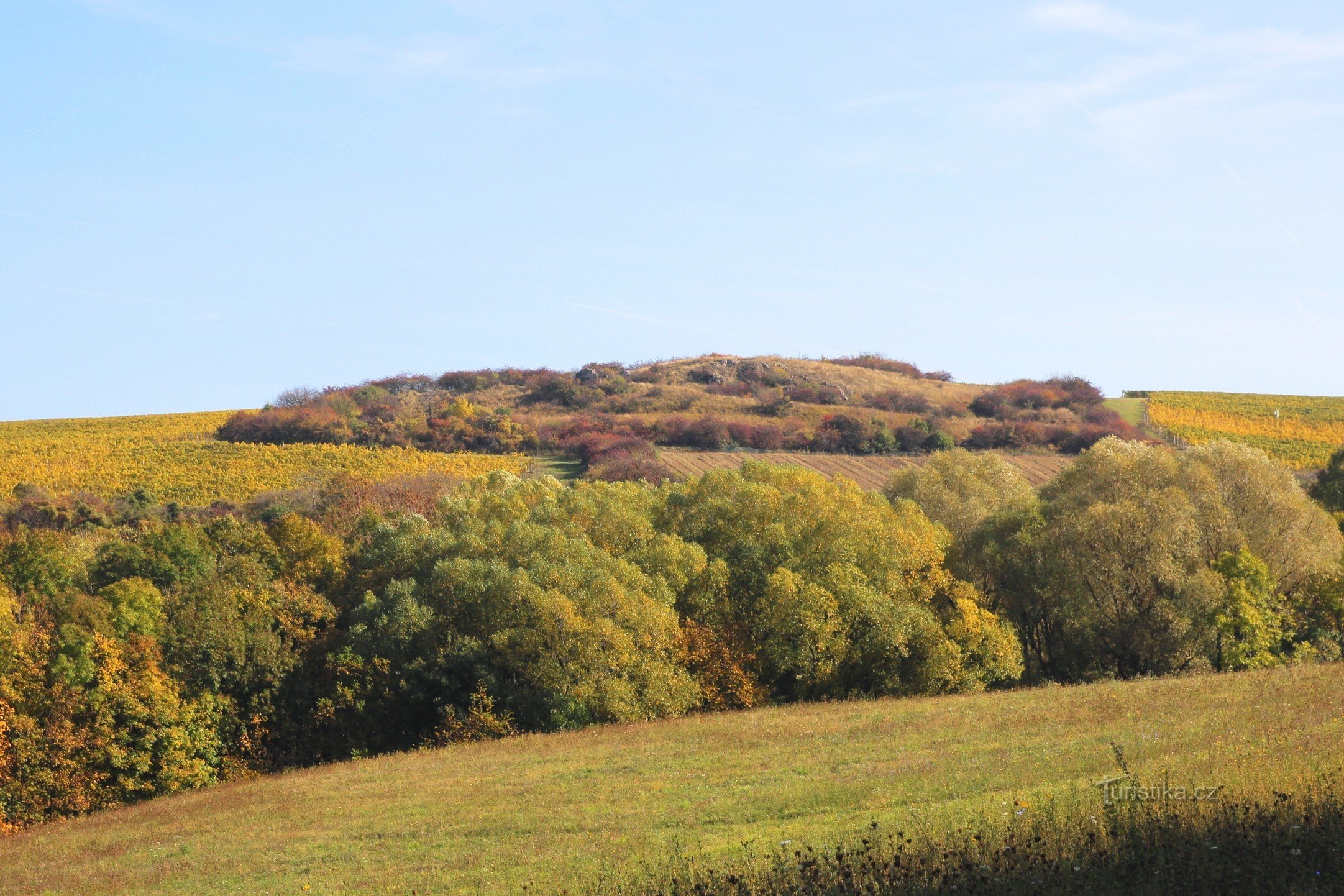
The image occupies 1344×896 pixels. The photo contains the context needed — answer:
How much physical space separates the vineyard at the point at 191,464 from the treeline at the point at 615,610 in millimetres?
26502

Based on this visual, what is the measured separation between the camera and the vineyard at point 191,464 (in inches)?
3602

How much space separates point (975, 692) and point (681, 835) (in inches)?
1120

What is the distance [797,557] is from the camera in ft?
181

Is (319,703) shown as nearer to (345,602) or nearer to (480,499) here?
(345,602)

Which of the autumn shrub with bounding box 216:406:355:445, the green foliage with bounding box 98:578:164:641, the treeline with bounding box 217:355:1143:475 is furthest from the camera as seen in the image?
the treeline with bounding box 217:355:1143:475

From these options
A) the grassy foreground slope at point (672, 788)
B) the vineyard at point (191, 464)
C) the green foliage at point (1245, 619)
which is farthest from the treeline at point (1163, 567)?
the vineyard at point (191, 464)

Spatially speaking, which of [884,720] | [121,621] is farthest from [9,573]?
[884,720]

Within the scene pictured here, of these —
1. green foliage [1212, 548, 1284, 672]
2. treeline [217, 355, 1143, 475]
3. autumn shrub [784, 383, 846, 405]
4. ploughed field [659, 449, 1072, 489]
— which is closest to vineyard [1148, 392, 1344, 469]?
treeline [217, 355, 1143, 475]

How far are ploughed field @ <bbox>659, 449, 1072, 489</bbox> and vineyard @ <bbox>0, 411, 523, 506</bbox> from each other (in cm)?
1616

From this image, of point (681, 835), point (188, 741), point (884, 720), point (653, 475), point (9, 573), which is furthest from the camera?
point (653, 475)

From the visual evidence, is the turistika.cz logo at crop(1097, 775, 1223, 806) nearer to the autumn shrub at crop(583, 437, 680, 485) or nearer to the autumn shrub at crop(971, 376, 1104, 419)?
the autumn shrub at crop(583, 437, 680, 485)

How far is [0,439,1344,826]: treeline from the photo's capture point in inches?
1810

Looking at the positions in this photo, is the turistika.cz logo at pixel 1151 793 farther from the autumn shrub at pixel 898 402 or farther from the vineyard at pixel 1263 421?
the autumn shrub at pixel 898 402

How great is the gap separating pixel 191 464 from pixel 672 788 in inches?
3248
